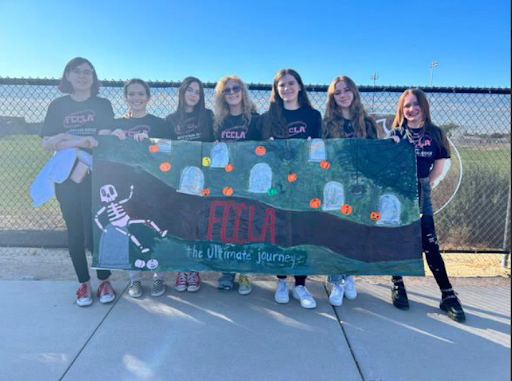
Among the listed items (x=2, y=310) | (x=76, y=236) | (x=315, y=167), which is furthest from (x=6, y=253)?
(x=315, y=167)

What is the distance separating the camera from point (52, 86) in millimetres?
3984

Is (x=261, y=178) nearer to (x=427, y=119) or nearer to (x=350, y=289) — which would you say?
(x=350, y=289)

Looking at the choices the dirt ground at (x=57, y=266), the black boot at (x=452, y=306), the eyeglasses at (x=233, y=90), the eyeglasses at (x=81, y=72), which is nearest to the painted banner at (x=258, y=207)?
the black boot at (x=452, y=306)

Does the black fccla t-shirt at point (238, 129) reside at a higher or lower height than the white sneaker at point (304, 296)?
higher

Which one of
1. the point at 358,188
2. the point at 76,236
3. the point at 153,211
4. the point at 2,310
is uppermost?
the point at 358,188

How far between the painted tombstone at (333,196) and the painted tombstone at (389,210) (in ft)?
1.14

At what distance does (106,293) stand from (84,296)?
182 millimetres

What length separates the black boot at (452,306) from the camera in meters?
2.91

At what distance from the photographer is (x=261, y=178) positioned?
3150 millimetres

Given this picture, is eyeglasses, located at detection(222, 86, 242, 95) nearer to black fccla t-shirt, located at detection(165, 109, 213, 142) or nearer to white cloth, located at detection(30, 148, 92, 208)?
black fccla t-shirt, located at detection(165, 109, 213, 142)

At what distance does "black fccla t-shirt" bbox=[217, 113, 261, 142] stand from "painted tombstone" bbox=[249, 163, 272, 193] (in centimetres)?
30

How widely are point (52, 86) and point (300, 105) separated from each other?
2.87 meters

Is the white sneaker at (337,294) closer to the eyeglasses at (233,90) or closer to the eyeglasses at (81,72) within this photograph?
the eyeglasses at (233,90)

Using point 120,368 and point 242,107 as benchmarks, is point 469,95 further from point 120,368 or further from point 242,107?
point 120,368
